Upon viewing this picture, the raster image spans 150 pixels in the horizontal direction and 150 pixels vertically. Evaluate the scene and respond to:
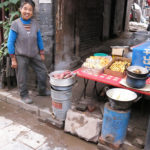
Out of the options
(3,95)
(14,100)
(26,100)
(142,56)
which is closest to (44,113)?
(26,100)

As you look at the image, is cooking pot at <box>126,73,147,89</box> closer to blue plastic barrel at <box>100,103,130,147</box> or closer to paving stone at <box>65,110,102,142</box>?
blue plastic barrel at <box>100,103,130,147</box>

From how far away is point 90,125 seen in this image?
3795 millimetres

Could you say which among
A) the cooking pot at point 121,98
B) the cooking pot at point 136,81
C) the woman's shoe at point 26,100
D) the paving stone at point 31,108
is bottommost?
the paving stone at point 31,108

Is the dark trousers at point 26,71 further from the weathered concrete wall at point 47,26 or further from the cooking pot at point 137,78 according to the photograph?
the cooking pot at point 137,78

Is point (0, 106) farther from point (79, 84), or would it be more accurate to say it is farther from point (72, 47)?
point (72, 47)

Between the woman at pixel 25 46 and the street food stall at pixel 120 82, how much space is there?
1448mm

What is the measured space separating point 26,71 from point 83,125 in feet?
7.03

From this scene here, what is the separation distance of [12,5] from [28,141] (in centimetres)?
379

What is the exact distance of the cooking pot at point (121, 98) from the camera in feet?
10.6

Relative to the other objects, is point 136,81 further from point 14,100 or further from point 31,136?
point 14,100

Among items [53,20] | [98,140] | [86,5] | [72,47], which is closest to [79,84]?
[72,47]

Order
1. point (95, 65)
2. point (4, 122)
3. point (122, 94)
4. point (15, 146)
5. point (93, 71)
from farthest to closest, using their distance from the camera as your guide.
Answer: point (4, 122)
point (95, 65)
point (93, 71)
point (15, 146)
point (122, 94)

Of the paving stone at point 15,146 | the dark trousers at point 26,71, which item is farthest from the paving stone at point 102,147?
the dark trousers at point 26,71

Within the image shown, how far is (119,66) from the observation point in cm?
408
